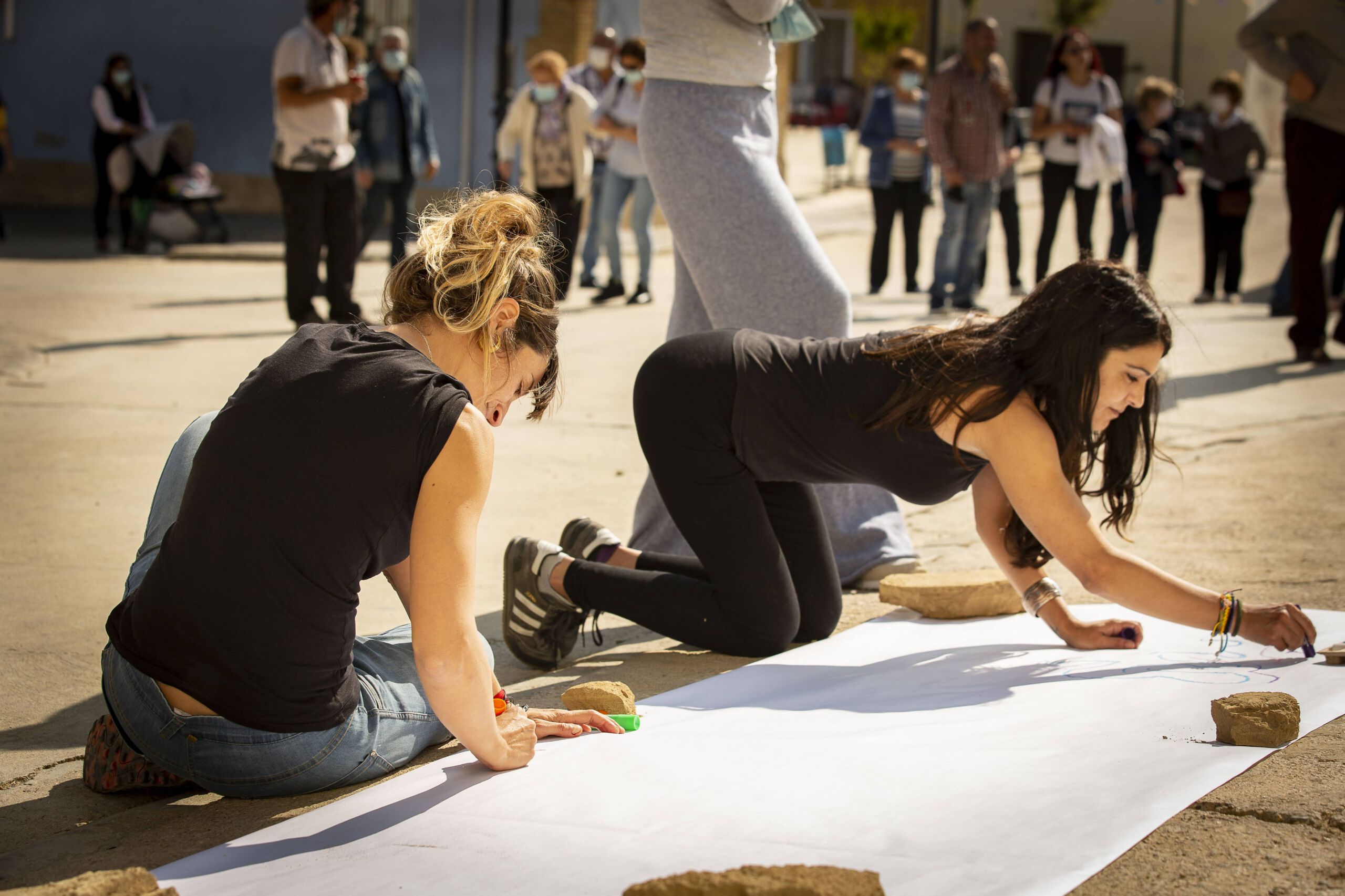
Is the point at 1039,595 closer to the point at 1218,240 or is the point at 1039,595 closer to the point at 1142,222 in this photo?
the point at 1142,222

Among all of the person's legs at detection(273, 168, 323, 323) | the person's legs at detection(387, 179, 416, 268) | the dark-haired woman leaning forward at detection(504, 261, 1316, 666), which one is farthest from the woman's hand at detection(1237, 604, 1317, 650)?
the person's legs at detection(387, 179, 416, 268)

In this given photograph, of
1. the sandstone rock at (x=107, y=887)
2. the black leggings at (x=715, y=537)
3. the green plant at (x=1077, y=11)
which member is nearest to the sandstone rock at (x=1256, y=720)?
the black leggings at (x=715, y=537)

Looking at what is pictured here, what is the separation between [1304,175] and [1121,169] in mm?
2656

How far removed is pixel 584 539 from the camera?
10.6 ft

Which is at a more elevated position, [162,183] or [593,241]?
[162,183]

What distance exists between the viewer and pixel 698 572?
3066 millimetres

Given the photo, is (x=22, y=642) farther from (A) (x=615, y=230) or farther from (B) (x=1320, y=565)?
(A) (x=615, y=230)

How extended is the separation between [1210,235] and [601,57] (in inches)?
190

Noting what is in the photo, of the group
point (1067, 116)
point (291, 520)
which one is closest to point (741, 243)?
point (291, 520)

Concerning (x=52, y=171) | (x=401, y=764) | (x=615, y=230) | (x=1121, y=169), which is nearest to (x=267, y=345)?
(x=615, y=230)

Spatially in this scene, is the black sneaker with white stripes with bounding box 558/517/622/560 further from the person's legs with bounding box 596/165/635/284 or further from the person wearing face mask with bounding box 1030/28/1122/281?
the person wearing face mask with bounding box 1030/28/1122/281

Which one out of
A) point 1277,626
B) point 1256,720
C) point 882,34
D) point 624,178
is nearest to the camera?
point 1256,720

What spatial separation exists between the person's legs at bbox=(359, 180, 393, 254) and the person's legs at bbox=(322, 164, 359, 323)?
61.2 inches

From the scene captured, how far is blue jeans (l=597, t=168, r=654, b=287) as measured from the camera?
906cm
